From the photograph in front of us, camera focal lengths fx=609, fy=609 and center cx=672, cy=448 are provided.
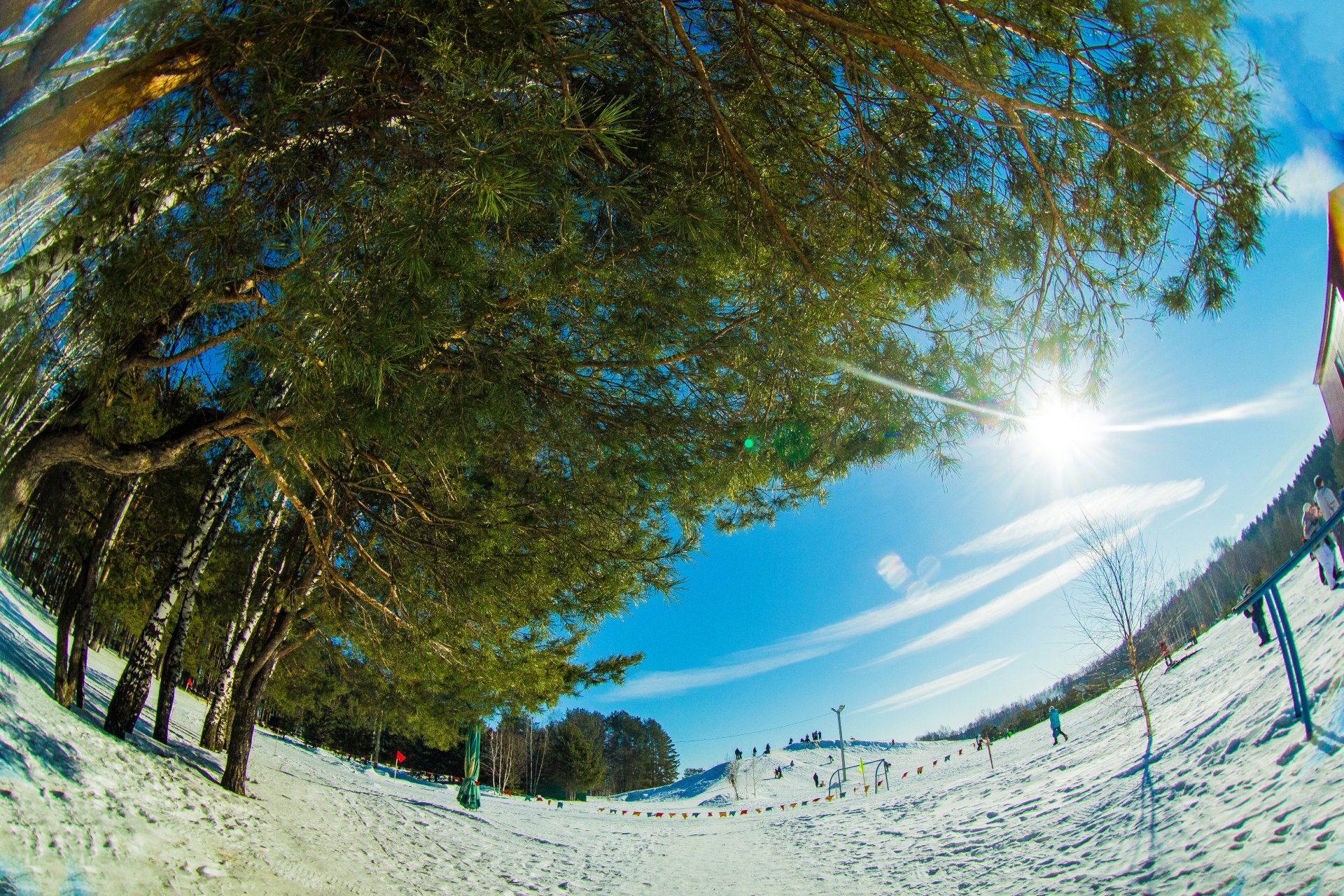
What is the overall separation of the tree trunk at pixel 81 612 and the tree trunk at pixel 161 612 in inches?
15.6

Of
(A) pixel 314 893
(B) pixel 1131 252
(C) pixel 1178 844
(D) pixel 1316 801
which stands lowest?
(A) pixel 314 893

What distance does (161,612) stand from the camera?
255 inches

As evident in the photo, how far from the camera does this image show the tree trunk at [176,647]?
6824mm

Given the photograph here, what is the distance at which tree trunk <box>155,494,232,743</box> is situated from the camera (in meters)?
6.82

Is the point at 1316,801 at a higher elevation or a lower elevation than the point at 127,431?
lower

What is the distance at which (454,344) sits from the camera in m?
3.19

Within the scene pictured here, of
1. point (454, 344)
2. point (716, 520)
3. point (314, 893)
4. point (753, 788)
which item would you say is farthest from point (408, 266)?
point (753, 788)

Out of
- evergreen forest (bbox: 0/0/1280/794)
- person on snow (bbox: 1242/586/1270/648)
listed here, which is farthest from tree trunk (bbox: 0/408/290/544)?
person on snow (bbox: 1242/586/1270/648)

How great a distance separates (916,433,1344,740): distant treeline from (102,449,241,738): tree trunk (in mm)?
9634

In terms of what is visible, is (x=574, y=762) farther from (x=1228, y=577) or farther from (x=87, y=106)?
(x=87, y=106)

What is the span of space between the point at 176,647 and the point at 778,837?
35.1 feet

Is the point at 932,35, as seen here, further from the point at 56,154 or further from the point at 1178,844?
the point at 1178,844

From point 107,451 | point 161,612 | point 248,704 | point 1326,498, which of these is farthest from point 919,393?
point 161,612

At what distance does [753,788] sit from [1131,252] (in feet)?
138
